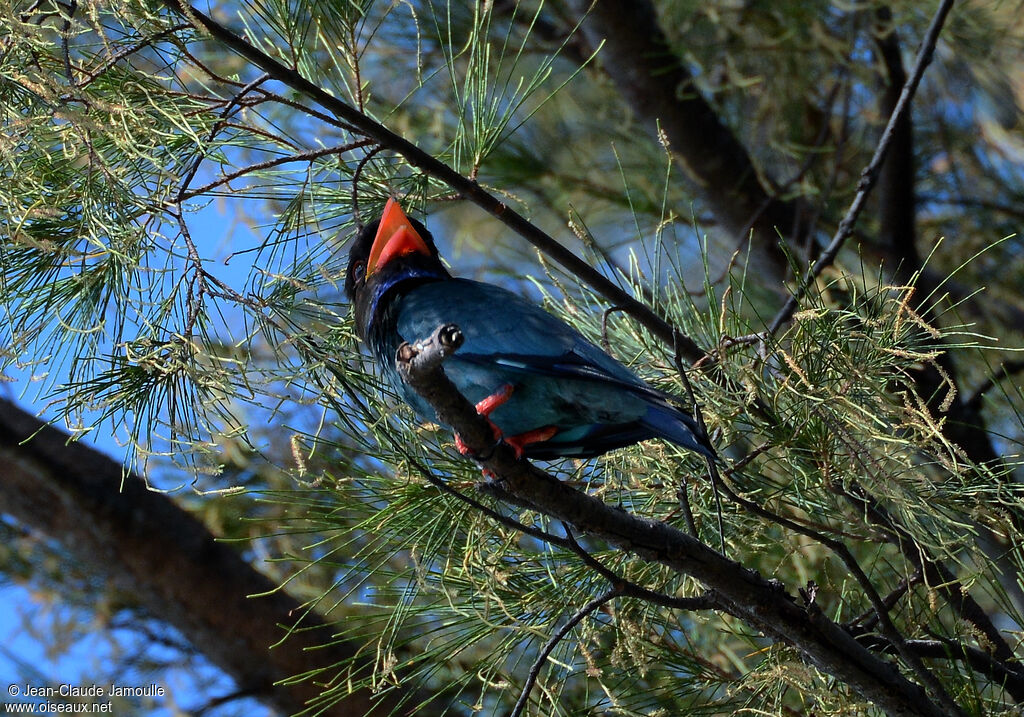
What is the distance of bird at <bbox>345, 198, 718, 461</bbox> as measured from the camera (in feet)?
5.59

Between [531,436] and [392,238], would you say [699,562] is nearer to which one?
[531,436]

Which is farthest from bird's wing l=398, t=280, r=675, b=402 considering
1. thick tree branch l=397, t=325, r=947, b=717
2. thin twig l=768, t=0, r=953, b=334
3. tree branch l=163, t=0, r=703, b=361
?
thin twig l=768, t=0, r=953, b=334

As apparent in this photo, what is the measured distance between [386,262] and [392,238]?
5 cm

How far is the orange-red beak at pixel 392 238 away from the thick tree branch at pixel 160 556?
168 cm

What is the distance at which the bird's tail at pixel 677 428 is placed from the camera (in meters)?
1.62

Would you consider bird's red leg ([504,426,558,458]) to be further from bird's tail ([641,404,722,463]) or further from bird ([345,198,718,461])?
bird's tail ([641,404,722,463])

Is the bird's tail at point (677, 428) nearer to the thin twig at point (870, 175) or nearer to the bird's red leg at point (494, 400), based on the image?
the bird's red leg at point (494, 400)

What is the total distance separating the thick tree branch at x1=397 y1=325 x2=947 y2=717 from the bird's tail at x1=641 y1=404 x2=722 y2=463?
0.57 feet

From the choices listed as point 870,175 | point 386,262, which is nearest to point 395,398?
point 386,262

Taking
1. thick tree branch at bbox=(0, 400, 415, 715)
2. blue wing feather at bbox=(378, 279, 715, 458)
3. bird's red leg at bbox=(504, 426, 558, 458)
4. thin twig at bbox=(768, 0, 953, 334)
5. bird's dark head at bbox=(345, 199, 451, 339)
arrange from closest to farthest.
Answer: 1. blue wing feather at bbox=(378, 279, 715, 458)
2. bird's red leg at bbox=(504, 426, 558, 458)
3. bird's dark head at bbox=(345, 199, 451, 339)
4. thin twig at bbox=(768, 0, 953, 334)
5. thick tree branch at bbox=(0, 400, 415, 715)

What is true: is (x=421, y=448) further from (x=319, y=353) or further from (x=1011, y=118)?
(x=1011, y=118)

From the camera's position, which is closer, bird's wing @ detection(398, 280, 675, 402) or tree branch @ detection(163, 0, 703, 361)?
tree branch @ detection(163, 0, 703, 361)

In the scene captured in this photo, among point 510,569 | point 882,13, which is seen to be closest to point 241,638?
point 510,569

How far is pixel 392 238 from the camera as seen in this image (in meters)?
1.98
